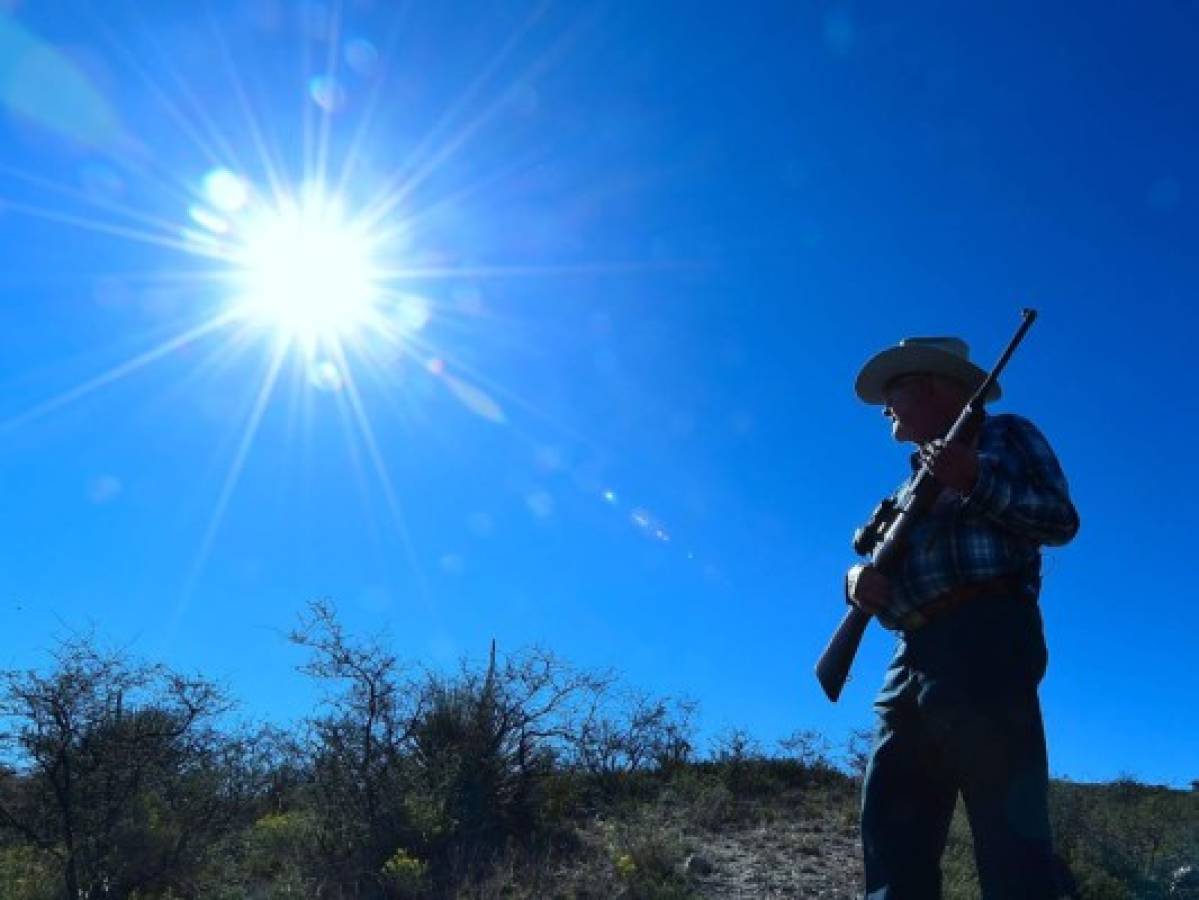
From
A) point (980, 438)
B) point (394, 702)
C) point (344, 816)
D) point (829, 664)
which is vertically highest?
point (394, 702)

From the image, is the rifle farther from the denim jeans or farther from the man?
the denim jeans

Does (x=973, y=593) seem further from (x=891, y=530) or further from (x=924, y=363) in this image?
(x=924, y=363)

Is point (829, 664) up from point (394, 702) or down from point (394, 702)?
down

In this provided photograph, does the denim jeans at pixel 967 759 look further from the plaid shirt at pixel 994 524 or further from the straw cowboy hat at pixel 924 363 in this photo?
the straw cowboy hat at pixel 924 363

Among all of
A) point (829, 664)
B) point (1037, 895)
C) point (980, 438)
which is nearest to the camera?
point (1037, 895)

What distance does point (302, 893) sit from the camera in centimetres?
633

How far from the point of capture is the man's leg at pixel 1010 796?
219cm

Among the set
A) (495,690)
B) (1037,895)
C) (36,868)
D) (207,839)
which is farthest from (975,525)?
(495,690)

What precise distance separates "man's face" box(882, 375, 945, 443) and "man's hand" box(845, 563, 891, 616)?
430 mm

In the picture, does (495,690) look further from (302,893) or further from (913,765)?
(913,765)

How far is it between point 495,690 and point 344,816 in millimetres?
2445

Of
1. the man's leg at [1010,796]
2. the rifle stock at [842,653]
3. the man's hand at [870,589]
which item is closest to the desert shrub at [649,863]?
the rifle stock at [842,653]

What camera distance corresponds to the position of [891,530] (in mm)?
2619

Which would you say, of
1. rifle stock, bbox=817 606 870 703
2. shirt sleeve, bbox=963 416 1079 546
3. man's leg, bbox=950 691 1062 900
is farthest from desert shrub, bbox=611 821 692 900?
shirt sleeve, bbox=963 416 1079 546
